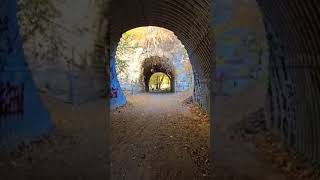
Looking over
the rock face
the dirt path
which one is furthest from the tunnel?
the dirt path

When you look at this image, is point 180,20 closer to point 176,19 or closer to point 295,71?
point 176,19

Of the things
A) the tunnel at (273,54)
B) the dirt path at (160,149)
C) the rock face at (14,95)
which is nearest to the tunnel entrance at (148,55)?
the tunnel at (273,54)

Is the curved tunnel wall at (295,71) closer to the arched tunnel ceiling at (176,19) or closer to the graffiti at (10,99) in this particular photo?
the arched tunnel ceiling at (176,19)

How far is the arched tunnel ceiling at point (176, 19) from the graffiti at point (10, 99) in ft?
13.9

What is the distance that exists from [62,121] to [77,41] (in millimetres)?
2087

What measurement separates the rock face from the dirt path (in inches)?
68.8

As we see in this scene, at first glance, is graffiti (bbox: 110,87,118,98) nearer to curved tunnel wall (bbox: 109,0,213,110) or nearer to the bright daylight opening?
curved tunnel wall (bbox: 109,0,213,110)

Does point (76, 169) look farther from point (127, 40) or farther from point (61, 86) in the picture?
point (127, 40)

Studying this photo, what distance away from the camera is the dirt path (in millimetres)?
6277

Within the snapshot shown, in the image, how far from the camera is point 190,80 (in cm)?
3406

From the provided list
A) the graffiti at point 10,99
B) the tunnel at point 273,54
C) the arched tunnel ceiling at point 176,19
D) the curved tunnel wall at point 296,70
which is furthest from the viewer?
the arched tunnel ceiling at point 176,19

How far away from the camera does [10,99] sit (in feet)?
27.2

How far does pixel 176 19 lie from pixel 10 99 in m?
7.53

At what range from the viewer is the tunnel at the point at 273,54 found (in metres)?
6.03
